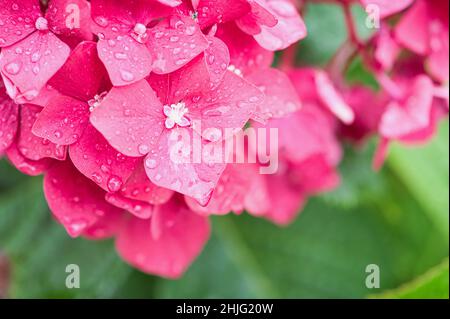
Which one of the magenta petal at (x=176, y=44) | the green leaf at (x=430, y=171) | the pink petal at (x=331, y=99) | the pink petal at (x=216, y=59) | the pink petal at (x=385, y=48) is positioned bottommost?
the green leaf at (x=430, y=171)

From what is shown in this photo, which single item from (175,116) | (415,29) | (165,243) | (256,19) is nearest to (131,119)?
(175,116)

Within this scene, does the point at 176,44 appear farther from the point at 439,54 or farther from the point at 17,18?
the point at 439,54

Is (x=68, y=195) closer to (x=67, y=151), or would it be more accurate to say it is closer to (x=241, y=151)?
(x=67, y=151)

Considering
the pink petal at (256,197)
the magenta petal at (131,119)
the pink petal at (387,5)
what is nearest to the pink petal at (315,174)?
the pink petal at (256,197)

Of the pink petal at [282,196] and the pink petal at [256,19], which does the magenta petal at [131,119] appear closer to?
the pink petal at [256,19]
